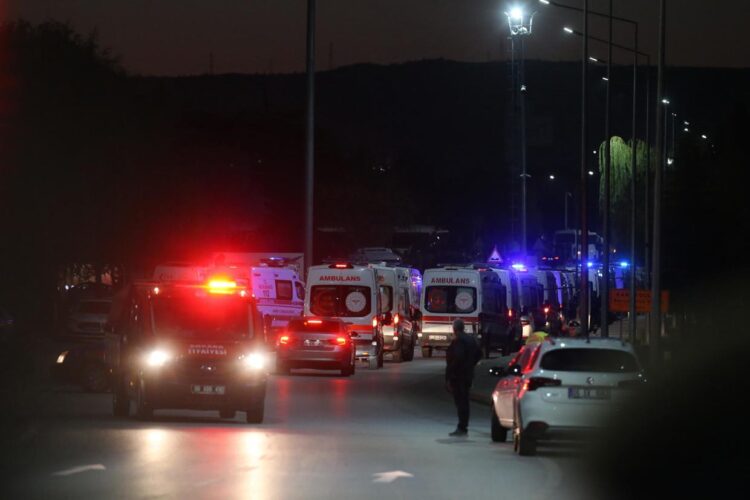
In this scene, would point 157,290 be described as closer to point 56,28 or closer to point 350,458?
point 350,458

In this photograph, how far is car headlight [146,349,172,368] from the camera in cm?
2650

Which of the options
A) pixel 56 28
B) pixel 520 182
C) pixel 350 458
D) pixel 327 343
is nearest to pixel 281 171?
pixel 520 182

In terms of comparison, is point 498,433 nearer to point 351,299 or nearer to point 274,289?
point 351,299

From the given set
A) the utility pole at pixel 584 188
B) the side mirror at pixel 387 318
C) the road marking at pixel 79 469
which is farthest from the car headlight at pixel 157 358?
the side mirror at pixel 387 318

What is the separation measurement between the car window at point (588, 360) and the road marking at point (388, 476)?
3.81 meters

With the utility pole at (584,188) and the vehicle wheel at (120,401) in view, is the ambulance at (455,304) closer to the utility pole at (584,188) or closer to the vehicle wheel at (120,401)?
the utility pole at (584,188)

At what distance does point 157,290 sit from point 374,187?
288 ft

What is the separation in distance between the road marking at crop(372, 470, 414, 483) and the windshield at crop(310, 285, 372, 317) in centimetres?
2767

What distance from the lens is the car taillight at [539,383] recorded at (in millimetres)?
21484

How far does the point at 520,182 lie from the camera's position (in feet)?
261

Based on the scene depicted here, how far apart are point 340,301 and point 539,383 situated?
25147mm

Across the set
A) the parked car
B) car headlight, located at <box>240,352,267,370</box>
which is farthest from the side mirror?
car headlight, located at <box>240,352,267,370</box>

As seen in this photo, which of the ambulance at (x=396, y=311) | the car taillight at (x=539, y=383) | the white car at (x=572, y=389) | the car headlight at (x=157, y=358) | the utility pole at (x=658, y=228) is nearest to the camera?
the white car at (x=572, y=389)

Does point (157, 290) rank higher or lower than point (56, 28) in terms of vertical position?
lower
